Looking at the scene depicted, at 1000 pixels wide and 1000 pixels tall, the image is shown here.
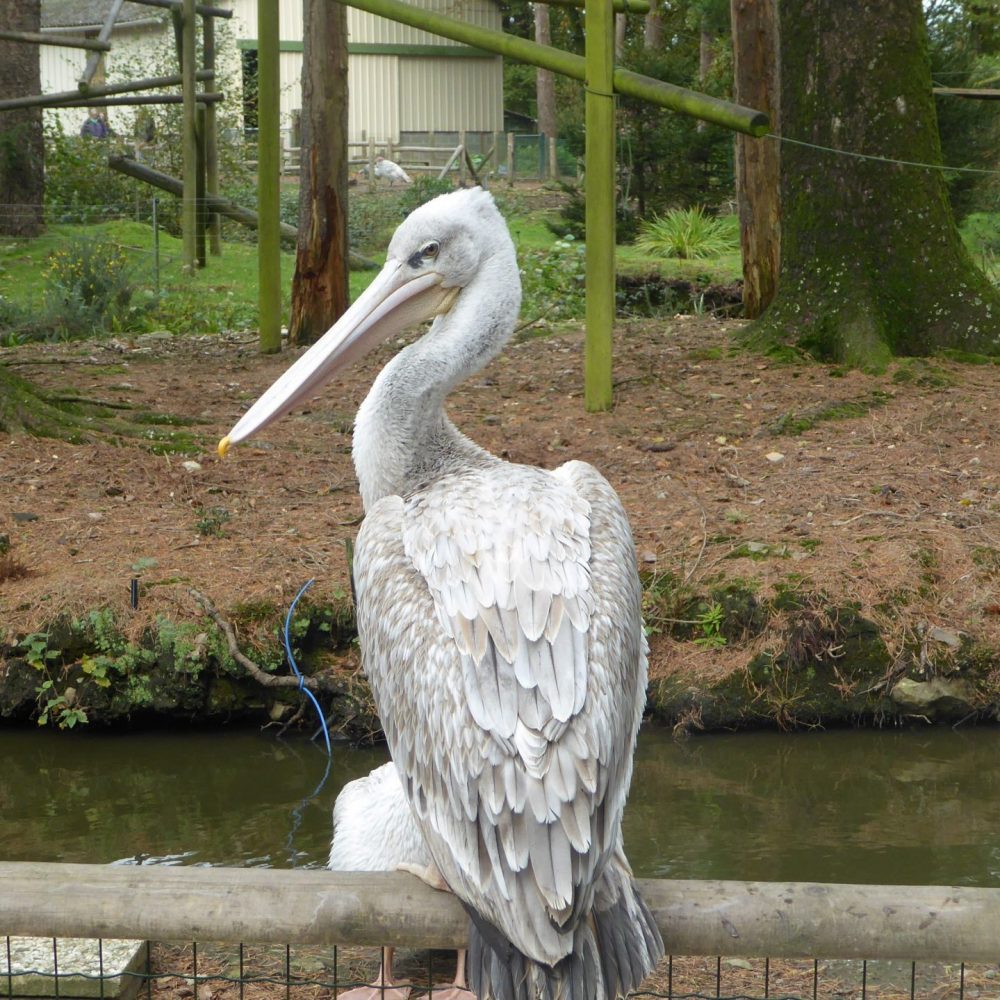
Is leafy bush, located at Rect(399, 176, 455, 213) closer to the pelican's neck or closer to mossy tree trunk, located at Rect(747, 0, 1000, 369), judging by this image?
mossy tree trunk, located at Rect(747, 0, 1000, 369)

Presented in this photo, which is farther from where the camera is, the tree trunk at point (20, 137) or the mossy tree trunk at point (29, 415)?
the tree trunk at point (20, 137)

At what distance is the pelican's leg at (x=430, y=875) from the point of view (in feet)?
7.47

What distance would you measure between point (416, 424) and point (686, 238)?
12687 millimetres

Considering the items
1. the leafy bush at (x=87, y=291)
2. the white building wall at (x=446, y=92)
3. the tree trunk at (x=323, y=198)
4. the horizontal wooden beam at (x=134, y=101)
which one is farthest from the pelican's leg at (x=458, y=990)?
the white building wall at (x=446, y=92)

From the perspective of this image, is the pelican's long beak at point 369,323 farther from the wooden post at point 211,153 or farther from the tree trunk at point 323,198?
the wooden post at point 211,153

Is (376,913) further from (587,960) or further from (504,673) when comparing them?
(504,673)

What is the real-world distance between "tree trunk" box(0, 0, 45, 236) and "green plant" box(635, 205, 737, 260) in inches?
264

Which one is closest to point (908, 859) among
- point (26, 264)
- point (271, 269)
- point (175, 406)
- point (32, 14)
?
point (175, 406)

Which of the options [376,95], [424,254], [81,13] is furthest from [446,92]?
[424,254]

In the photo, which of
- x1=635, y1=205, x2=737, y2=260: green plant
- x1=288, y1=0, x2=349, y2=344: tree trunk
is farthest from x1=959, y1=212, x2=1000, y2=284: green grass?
x1=288, y1=0, x2=349, y2=344: tree trunk

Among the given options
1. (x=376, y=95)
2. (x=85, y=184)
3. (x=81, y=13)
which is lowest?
(x=85, y=184)

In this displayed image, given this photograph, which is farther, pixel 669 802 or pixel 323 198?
pixel 323 198

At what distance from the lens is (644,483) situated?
626cm

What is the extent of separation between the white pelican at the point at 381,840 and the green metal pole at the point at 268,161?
6.38 metres
